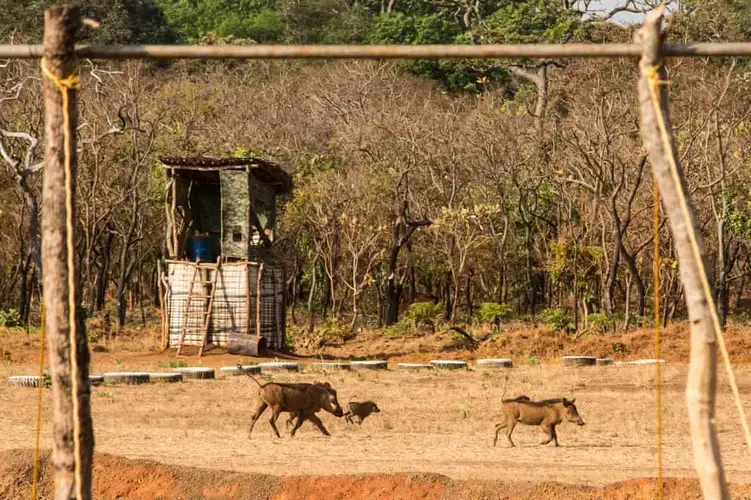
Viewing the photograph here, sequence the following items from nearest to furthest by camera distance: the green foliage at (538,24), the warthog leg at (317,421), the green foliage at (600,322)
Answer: the warthog leg at (317,421) < the green foliage at (600,322) < the green foliage at (538,24)

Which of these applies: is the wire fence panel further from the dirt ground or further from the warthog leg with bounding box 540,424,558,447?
the warthog leg with bounding box 540,424,558,447

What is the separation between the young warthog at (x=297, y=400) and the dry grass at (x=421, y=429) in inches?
13.7

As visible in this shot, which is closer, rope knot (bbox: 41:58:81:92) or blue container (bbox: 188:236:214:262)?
rope knot (bbox: 41:58:81:92)

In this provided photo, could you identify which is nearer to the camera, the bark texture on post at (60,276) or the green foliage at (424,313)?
the bark texture on post at (60,276)

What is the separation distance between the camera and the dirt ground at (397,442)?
12.7 metres

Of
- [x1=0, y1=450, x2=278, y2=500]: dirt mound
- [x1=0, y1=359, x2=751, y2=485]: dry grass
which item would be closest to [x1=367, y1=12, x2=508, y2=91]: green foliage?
[x1=0, y1=359, x2=751, y2=485]: dry grass

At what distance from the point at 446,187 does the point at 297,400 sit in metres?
28.2

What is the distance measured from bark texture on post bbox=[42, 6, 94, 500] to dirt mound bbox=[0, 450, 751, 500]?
5.22 m

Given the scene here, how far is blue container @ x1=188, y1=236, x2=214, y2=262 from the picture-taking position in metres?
31.8

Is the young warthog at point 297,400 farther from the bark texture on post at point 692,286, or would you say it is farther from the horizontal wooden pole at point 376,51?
the bark texture on post at point 692,286

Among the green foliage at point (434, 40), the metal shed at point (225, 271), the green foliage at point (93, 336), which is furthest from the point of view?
the green foliage at point (434, 40)

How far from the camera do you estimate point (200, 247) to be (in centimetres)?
3186

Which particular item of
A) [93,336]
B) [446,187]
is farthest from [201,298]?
[446,187]

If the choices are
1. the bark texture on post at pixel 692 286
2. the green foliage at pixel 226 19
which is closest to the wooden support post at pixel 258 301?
the bark texture on post at pixel 692 286
